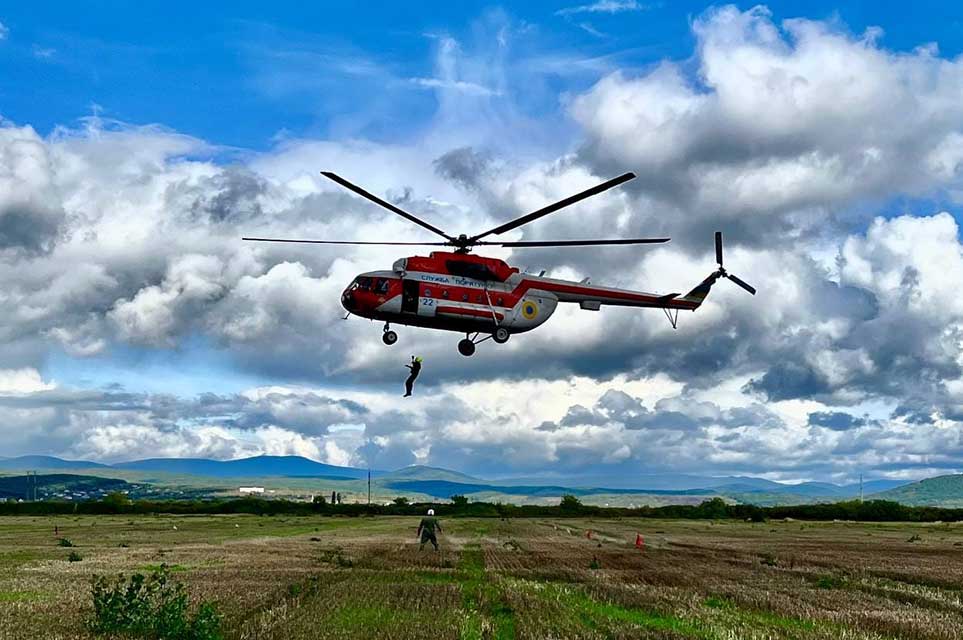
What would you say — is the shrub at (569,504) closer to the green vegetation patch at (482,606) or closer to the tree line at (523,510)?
the tree line at (523,510)

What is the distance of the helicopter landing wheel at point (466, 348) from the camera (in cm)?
4247

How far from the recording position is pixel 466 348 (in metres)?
42.5

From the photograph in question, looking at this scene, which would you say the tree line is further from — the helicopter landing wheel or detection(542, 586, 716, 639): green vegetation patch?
detection(542, 586, 716, 639): green vegetation patch

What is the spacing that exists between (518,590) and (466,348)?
39.0 ft

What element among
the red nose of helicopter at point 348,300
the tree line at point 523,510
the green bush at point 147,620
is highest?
the red nose of helicopter at point 348,300

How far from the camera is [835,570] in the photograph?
4522 centimetres

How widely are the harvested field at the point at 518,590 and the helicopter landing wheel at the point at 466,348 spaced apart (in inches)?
354

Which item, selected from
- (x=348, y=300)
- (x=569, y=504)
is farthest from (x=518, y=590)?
(x=569, y=504)

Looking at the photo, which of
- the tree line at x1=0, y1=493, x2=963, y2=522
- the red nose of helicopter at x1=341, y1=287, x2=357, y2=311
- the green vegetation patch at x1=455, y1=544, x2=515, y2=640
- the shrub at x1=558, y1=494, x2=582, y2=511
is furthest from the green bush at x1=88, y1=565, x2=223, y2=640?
the shrub at x1=558, y1=494, x2=582, y2=511

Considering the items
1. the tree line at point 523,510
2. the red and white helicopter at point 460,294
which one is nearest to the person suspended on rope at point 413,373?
the red and white helicopter at point 460,294

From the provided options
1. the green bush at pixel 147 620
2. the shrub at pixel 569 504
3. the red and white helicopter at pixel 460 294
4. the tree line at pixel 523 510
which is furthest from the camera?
the shrub at pixel 569 504

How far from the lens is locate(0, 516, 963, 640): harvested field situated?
24922 millimetres

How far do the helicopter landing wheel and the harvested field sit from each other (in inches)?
354

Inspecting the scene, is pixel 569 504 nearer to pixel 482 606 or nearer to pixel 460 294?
A: pixel 460 294
